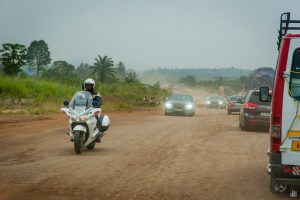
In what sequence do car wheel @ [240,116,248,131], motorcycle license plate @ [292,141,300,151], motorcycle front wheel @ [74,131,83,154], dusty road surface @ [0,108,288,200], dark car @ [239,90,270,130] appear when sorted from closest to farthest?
motorcycle license plate @ [292,141,300,151]
dusty road surface @ [0,108,288,200]
motorcycle front wheel @ [74,131,83,154]
dark car @ [239,90,270,130]
car wheel @ [240,116,248,131]

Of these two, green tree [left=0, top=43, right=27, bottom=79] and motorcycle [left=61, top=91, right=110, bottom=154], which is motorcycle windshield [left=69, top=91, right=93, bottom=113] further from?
green tree [left=0, top=43, right=27, bottom=79]

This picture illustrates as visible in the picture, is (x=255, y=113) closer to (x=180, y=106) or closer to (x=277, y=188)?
(x=277, y=188)

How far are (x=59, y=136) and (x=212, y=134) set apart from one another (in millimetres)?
5659

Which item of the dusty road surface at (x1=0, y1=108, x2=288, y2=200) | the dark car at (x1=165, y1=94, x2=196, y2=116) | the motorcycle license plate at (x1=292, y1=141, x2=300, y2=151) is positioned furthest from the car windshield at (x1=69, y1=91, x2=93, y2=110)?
the dark car at (x1=165, y1=94, x2=196, y2=116)

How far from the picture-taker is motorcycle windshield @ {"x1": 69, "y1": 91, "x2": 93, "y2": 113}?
1305cm

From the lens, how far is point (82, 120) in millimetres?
12773

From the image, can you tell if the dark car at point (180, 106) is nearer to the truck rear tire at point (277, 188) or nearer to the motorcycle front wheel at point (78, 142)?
the motorcycle front wheel at point (78, 142)

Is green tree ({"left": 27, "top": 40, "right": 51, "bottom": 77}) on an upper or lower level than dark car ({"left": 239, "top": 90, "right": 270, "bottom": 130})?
upper

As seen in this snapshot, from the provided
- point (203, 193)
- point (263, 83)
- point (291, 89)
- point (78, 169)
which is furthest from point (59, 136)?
point (263, 83)

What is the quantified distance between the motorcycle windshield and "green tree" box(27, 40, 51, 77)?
301 ft

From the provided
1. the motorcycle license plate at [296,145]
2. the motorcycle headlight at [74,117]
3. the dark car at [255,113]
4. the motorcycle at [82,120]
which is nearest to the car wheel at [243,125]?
the dark car at [255,113]

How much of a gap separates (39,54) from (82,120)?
9434 cm

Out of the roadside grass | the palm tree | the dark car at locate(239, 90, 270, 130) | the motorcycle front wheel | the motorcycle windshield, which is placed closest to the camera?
the motorcycle front wheel

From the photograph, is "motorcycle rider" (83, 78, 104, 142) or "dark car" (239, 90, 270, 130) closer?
"motorcycle rider" (83, 78, 104, 142)
